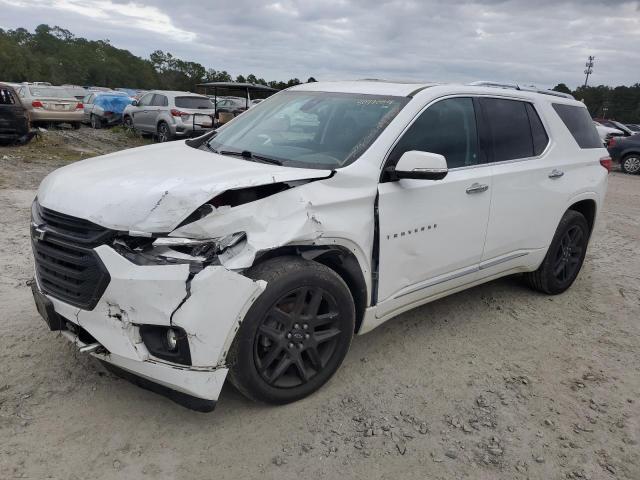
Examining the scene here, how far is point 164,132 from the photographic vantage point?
16000mm

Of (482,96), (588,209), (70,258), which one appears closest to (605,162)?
(588,209)

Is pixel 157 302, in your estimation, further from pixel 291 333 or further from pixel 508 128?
pixel 508 128

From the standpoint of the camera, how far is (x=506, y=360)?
370 cm

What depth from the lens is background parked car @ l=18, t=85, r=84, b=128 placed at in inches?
688

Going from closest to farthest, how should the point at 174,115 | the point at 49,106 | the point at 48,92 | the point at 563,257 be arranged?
1. the point at 563,257
2. the point at 174,115
3. the point at 49,106
4. the point at 48,92

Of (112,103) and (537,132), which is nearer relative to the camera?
(537,132)

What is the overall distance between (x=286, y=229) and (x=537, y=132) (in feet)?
9.05

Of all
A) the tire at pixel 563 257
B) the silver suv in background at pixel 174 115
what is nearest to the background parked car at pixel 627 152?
the silver suv in background at pixel 174 115

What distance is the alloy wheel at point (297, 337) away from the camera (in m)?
2.78

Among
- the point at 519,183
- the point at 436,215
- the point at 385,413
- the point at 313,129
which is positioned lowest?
the point at 385,413

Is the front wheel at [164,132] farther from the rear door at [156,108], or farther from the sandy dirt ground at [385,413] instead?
the sandy dirt ground at [385,413]

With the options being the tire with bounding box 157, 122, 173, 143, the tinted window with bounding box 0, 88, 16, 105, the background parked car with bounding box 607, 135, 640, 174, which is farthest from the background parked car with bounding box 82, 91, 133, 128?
the background parked car with bounding box 607, 135, 640, 174

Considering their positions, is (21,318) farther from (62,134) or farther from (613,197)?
(62,134)

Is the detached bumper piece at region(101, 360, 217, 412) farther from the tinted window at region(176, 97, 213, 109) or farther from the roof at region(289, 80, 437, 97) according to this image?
the tinted window at region(176, 97, 213, 109)
